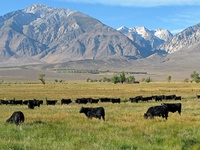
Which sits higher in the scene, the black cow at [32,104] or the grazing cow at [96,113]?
the grazing cow at [96,113]

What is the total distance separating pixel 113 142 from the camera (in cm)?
1291

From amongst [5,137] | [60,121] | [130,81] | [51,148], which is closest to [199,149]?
[51,148]

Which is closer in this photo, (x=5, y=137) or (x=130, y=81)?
(x=5, y=137)

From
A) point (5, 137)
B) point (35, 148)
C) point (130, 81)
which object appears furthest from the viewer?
point (130, 81)

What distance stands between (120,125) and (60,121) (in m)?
4.12

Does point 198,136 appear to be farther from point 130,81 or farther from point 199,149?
point 130,81

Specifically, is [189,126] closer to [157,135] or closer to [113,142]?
[157,135]

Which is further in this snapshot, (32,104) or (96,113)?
(32,104)

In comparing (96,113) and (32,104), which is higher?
(96,113)

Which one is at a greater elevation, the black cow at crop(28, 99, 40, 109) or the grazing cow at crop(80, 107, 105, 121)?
the grazing cow at crop(80, 107, 105, 121)

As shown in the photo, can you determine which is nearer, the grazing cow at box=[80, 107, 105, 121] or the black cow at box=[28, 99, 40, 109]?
the grazing cow at box=[80, 107, 105, 121]

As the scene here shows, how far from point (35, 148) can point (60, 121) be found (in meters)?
8.58

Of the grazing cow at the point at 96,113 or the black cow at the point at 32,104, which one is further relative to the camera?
the black cow at the point at 32,104

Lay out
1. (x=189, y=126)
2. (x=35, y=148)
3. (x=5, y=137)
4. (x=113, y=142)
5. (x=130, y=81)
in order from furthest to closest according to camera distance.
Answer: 1. (x=130, y=81)
2. (x=189, y=126)
3. (x=5, y=137)
4. (x=113, y=142)
5. (x=35, y=148)
